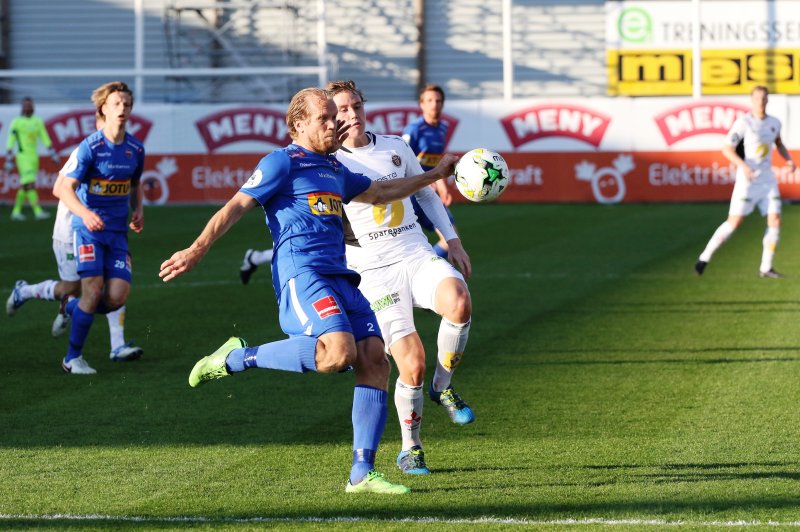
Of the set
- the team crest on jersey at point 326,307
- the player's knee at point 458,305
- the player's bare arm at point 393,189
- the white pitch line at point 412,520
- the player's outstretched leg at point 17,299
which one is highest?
the player's bare arm at point 393,189

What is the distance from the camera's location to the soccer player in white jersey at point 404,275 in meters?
6.86

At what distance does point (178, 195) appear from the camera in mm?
28750

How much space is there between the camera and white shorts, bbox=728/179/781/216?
15.6 metres

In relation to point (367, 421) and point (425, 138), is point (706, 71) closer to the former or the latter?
point (425, 138)

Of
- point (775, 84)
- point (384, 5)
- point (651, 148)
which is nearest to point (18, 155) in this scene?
point (651, 148)

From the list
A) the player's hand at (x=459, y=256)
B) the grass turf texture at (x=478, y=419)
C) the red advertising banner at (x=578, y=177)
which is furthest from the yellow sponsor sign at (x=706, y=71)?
the player's hand at (x=459, y=256)

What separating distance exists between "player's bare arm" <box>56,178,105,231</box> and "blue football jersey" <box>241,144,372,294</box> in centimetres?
335

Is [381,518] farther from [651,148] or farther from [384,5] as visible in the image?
[384,5]

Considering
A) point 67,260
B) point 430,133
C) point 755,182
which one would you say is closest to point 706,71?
point 755,182

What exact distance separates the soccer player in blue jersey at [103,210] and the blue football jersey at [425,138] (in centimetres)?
442

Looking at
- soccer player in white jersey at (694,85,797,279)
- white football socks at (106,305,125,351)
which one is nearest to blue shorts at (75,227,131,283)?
white football socks at (106,305,125,351)

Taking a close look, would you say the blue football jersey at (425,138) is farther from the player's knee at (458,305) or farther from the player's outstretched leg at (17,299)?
the player's knee at (458,305)

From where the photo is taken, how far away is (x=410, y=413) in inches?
268

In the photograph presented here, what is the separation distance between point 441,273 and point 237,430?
1.54 m
